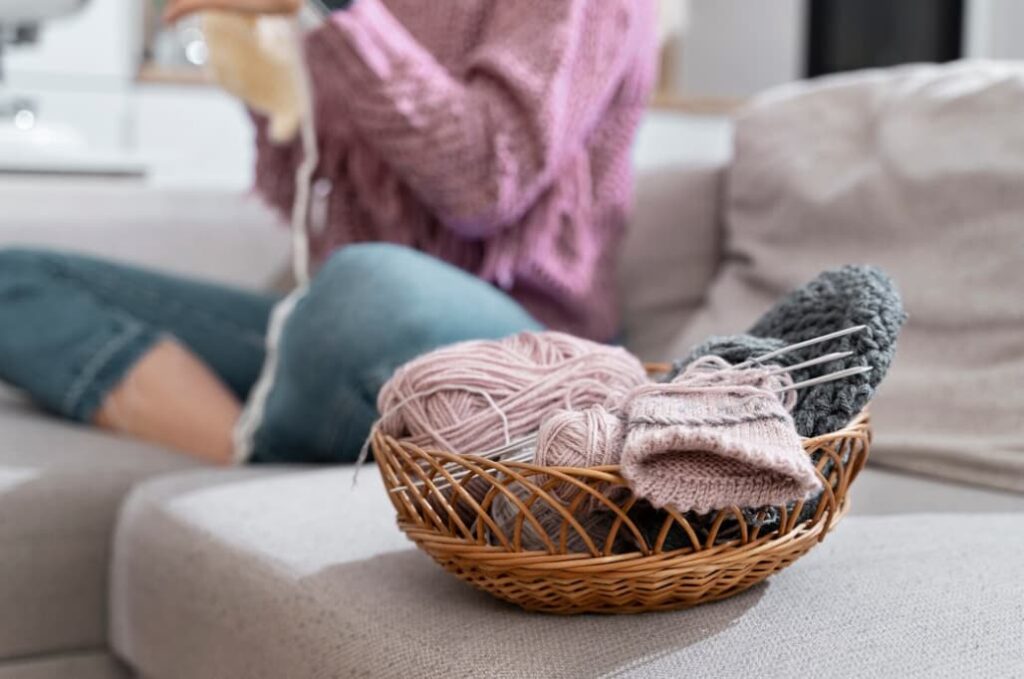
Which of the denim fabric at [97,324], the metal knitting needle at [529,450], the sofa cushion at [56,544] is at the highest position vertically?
the metal knitting needle at [529,450]

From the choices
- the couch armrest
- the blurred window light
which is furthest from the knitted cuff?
the blurred window light

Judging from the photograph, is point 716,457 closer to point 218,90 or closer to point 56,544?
point 56,544

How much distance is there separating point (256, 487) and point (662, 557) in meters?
0.44

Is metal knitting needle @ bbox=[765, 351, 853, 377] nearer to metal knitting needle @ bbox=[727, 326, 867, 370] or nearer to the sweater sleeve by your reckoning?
metal knitting needle @ bbox=[727, 326, 867, 370]

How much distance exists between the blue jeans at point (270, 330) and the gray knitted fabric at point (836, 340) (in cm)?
36

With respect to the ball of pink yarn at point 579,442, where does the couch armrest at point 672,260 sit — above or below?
below

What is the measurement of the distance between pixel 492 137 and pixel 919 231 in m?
0.38

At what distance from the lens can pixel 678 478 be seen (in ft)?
1.68

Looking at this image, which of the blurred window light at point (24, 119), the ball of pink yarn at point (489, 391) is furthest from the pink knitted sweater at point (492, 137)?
the blurred window light at point (24, 119)

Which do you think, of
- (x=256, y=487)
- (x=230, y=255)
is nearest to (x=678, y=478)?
(x=256, y=487)

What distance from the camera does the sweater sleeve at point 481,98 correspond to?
3.50 feet

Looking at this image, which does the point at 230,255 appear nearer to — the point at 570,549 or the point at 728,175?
the point at 728,175

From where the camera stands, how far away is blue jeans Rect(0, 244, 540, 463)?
97cm

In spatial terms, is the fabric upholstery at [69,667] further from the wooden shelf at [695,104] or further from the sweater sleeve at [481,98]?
the wooden shelf at [695,104]
